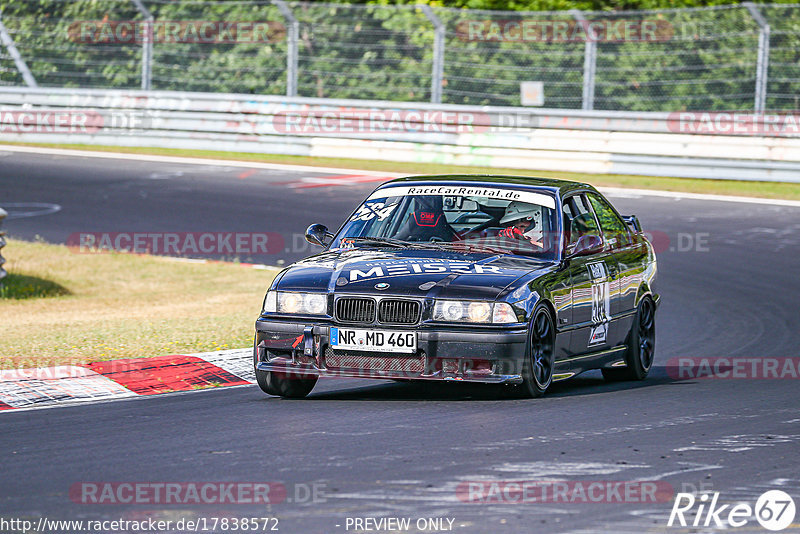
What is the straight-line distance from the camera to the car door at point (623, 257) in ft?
31.6

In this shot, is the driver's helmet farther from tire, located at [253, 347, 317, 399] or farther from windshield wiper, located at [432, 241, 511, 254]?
tire, located at [253, 347, 317, 399]

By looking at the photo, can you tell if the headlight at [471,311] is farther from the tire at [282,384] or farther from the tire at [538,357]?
the tire at [282,384]

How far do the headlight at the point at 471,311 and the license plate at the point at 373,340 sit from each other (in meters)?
0.20

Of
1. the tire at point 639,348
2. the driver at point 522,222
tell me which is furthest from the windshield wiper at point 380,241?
the tire at point 639,348

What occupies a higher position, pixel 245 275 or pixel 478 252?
pixel 478 252

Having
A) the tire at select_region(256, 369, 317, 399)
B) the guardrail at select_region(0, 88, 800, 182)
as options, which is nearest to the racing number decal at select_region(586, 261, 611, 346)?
the tire at select_region(256, 369, 317, 399)

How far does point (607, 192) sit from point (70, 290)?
933 centimetres

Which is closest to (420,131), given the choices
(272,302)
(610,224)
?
(610,224)

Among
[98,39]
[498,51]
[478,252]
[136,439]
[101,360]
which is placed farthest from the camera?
[98,39]

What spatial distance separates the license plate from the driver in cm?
142

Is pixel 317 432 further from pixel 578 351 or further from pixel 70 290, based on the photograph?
pixel 70 290

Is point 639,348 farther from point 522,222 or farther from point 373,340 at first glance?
point 373,340

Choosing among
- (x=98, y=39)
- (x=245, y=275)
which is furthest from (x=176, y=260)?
(x=98, y=39)

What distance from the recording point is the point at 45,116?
86.3 ft
